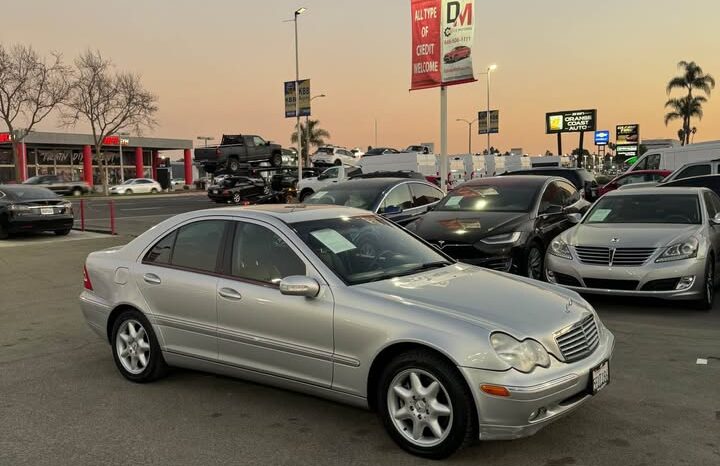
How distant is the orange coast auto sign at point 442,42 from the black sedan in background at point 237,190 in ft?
46.4

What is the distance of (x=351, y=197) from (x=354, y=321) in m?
7.00

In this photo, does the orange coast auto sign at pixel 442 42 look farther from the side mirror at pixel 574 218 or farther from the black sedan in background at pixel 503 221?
the side mirror at pixel 574 218

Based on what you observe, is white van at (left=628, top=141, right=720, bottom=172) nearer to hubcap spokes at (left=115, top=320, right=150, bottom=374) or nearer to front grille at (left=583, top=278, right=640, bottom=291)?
front grille at (left=583, top=278, right=640, bottom=291)

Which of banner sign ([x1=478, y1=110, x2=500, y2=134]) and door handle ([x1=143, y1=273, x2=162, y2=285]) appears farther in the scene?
banner sign ([x1=478, y1=110, x2=500, y2=134])

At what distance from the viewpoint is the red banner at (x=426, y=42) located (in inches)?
642

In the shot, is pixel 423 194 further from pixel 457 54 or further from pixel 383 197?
pixel 457 54

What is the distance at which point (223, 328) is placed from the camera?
14.8 feet

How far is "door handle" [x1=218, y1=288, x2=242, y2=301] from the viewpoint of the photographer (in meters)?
4.42

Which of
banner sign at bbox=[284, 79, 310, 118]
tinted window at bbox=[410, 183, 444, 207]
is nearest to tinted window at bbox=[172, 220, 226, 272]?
tinted window at bbox=[410, 183, 444, 207]

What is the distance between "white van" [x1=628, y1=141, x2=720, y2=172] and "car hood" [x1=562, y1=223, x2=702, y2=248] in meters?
15.1

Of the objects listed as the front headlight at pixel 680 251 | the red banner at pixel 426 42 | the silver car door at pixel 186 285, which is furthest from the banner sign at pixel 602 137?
the silver car door at pixel 186 285

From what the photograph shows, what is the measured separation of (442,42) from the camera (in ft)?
53.3

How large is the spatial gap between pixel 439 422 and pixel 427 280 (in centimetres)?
100

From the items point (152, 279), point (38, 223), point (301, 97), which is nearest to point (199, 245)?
point (152, 279)
